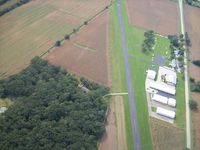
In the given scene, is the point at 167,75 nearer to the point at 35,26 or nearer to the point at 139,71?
the point at 139,71

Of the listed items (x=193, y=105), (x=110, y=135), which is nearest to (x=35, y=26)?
(x=110, y=135)

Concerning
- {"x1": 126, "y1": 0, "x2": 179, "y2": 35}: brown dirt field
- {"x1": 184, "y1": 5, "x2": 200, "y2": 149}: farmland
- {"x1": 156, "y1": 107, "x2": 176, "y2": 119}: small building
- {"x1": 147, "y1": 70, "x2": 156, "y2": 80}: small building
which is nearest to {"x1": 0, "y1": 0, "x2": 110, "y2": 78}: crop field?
{"x1": 126, "y1": 0, "x2": 179, "y2": 35}: brown dirt field

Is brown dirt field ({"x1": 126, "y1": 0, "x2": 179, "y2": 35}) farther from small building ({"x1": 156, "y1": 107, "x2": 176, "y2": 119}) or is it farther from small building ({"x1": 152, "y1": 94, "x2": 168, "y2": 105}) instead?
small building ({"x1": 156, "y1": 107, "x2": 176, "y2": 119})

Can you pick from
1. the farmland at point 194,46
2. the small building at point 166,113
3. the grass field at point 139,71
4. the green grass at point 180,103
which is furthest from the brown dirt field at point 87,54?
the farmland at point 194,46

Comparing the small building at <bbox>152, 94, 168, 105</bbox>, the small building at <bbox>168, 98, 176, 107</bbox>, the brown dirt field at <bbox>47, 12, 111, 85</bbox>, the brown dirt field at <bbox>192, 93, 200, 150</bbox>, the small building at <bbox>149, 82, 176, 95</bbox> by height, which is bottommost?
the brown dirt field at <bbox>192, 93, 200, 150</bbox>

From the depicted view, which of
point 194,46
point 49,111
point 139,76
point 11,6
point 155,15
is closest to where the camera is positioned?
point 49,111

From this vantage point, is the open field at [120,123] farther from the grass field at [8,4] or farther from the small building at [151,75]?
the grass field at [8,4]

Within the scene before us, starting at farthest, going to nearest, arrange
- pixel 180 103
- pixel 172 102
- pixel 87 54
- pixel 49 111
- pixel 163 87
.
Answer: pixel 87 54
pixel 163 87
pixel 180 103
pixel 172 102
pixel 49 111
